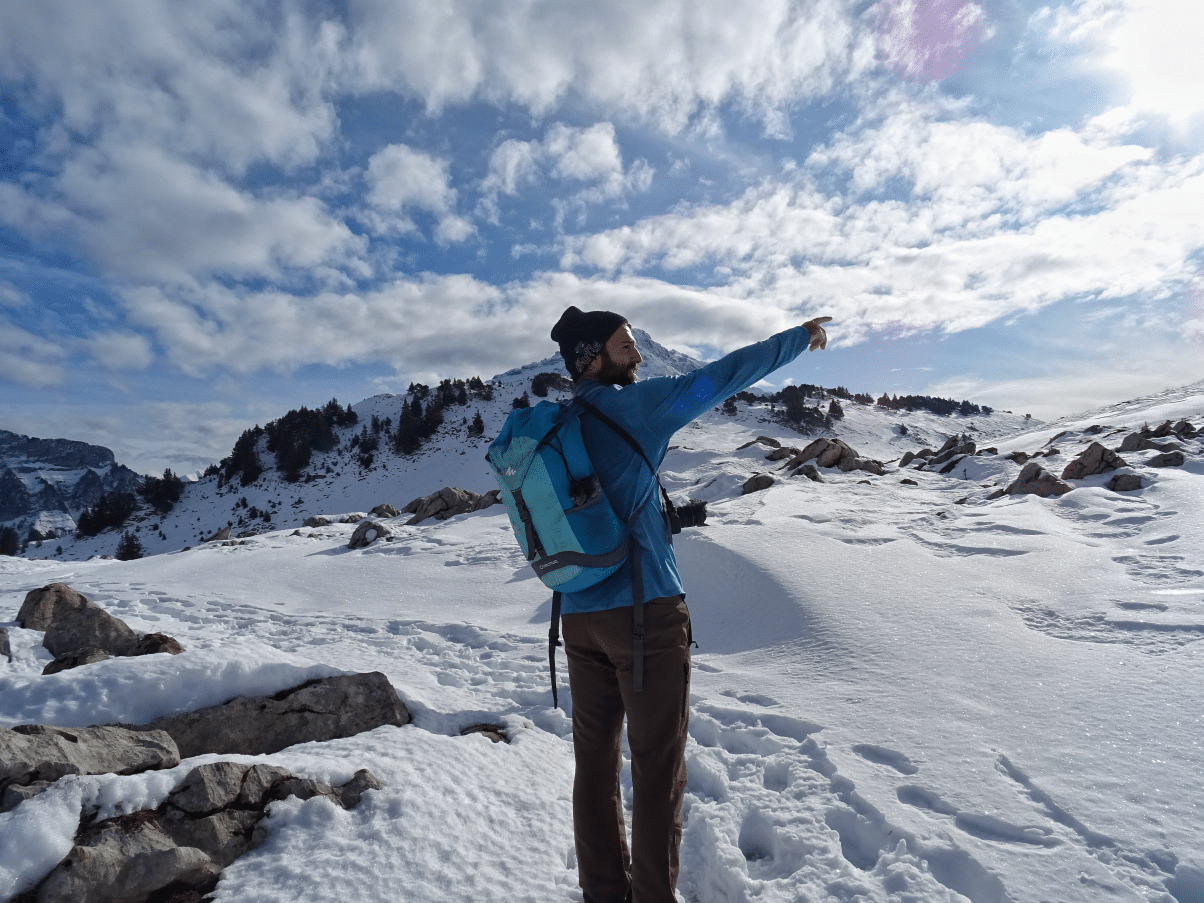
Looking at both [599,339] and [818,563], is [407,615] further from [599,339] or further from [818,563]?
[599,339]

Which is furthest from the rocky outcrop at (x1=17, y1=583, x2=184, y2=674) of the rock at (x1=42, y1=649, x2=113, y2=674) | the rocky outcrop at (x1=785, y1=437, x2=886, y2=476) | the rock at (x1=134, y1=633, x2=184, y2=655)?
the rocky outcrop at (x1=785, y1=437, x2=886, y2=476)

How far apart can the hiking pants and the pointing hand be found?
4.05 ft

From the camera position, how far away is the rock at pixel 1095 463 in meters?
12.2

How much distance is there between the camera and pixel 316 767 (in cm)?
287

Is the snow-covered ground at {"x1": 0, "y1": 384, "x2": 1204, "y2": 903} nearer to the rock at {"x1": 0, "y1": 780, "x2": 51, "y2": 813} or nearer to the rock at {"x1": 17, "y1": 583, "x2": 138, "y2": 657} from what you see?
the rock at {"x1": 0, "y1": 780, "x2": 51, "y2": 813}

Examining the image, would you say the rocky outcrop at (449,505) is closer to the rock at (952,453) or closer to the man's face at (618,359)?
the man's face at (618,359)

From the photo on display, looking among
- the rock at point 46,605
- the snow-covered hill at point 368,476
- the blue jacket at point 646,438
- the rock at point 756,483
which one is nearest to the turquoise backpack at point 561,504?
the blue jacket at point 646,438

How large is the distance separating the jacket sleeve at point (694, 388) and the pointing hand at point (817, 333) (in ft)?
1.04

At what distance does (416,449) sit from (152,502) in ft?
57.5

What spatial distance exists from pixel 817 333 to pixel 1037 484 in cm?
1226

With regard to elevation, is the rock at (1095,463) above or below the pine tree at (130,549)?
above

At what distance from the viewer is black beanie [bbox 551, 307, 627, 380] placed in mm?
2340

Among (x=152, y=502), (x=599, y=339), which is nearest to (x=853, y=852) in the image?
(x=599, y=339)

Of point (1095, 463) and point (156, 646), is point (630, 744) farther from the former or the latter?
point (1095, 463)
